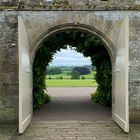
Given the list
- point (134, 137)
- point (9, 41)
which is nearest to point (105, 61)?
point (9, 41)

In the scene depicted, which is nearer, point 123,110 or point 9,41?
point 123,110

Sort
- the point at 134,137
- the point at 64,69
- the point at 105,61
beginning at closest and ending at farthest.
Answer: the point at 134,137
the point at 105,61
the point at 64,69

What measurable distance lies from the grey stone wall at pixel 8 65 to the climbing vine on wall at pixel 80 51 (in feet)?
7.95

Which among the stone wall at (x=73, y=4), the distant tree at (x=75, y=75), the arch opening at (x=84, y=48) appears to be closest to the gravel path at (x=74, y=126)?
the arch opening at (x=84, y=48)

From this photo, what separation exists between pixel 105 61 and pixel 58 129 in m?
4.95

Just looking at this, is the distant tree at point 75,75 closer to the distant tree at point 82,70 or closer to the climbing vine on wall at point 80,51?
the distant tree at point 82,70

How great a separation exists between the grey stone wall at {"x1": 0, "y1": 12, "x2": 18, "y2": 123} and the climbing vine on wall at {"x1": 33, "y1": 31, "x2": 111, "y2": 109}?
2424 millimetres

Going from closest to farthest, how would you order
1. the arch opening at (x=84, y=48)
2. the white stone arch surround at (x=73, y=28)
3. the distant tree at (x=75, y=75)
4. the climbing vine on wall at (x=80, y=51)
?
the white stone arch surround at (x=73, y=28)
the climbing vine on wall at (x=80, y=51)
the arch opening at (x=84, y=48)
the distant tree at (x=75, y=75)

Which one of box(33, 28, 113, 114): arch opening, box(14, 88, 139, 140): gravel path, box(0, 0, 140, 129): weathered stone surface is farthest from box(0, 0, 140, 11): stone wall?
box(14, 88, 139, 140): gravel path

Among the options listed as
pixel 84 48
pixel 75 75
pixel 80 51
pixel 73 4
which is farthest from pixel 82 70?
pixel 73 4

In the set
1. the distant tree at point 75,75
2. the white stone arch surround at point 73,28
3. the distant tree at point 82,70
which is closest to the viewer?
the white stone arch surround at point 73,28

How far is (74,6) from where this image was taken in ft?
36.2

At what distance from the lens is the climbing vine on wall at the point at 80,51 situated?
45.4 feet

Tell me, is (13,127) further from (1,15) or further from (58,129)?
(1,15)
